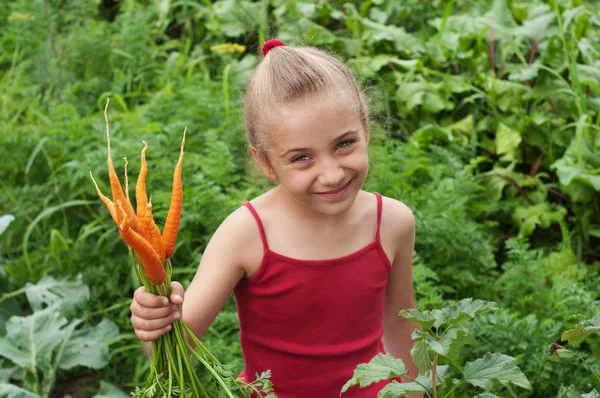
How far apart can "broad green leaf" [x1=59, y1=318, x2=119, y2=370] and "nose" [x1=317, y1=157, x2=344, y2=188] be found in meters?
1.39

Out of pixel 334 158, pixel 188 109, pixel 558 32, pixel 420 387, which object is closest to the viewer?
pixel 420 387

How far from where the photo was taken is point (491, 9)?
4.30 meters

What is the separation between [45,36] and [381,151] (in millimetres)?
2779

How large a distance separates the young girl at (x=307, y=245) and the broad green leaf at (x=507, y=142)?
5.17ft

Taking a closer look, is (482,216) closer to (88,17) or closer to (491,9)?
(491,9)

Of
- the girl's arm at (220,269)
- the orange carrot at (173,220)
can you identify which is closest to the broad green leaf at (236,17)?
the girl's arm at (220,269)

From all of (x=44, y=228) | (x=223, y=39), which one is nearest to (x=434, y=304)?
(x=44, y=228)

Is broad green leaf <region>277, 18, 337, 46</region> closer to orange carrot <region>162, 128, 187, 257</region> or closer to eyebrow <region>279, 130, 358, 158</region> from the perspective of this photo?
eyebrow <region>279, 130, 358, 158</region>

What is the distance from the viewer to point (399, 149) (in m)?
3.31

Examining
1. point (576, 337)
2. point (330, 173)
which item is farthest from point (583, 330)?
point (330, 173)

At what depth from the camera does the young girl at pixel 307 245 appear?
1.71m

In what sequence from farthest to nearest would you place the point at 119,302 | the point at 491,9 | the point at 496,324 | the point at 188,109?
the point at 491,9 → the point at 188,109 → the point at 119,302 → the point at 496,324

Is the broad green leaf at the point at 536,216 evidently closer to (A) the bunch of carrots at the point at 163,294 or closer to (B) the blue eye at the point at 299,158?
(B) the blue eye at the point at 299,158

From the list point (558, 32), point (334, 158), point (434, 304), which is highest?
point (334, 158)
